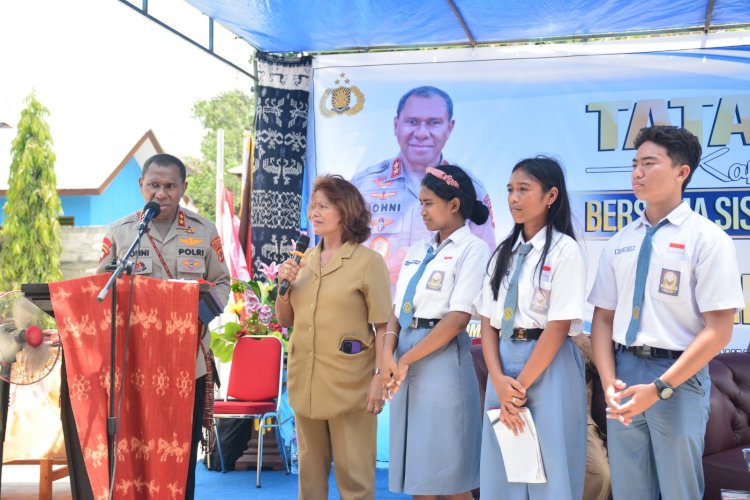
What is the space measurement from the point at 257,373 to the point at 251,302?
55cm

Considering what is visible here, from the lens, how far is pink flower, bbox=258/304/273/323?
20.0ft

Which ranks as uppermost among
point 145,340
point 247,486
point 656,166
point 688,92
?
point 688,92

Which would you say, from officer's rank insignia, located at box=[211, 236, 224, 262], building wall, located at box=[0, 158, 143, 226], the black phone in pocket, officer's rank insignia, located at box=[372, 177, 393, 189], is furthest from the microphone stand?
building wall, located at box=[0, 158, 143, 226]

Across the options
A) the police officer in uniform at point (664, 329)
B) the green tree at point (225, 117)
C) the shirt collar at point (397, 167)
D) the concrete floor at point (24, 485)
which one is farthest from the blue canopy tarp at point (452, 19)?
the green tree at point (225, 117)

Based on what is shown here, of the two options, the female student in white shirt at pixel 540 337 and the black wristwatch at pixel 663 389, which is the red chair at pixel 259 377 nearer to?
the female student in white shirt at pixel 540 337

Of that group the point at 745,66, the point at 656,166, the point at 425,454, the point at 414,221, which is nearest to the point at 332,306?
the point at 425,454

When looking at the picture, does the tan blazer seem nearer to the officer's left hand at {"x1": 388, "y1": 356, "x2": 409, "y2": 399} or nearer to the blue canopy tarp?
the officer's left hand at {"x1": 388, "y1": 356, "x2": 409, "y2": 399}

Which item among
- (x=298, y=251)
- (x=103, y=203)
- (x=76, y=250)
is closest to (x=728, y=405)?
(x=298, y=251)

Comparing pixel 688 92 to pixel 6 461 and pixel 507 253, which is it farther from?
pixel 6 461

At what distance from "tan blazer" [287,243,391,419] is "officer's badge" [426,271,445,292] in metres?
0.23

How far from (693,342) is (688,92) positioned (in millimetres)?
3802

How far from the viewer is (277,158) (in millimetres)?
6723

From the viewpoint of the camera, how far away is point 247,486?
5.52 m

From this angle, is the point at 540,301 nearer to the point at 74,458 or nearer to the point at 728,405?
the point at 74,458
